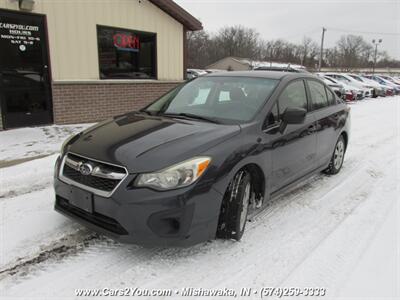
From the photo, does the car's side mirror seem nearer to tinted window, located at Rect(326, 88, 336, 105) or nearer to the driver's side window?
the driver's side window

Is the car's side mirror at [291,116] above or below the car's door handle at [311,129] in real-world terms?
above

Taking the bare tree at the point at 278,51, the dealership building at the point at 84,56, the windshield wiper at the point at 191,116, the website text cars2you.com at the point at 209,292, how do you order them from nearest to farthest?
the website text cars2you.com at the point at 209,292 → the windshield wiper at the point at 191,116 → the dealership building at the point at 84,56 → the bare tree at the point at 278,51

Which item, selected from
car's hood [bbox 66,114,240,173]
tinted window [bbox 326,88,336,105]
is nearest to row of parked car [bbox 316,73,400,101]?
tinted window [bbox 326,88,336,105]

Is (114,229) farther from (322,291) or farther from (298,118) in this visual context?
(298,118)

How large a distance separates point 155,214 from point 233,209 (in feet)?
2.44

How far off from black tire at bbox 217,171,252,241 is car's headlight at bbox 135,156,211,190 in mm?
454

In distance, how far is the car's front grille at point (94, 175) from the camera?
2.62 meters

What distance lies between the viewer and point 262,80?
3.94 metres

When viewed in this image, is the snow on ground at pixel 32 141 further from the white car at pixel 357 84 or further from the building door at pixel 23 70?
the white car at pixel 357 84

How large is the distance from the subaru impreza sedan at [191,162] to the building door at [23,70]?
4.93m

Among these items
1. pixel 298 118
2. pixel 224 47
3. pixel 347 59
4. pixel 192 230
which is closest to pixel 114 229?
pixel 192 230

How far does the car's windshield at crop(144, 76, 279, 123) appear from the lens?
3.54 meters

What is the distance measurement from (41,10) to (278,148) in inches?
271

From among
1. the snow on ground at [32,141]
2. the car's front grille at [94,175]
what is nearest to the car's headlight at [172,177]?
the car's front grille at [94,175]
